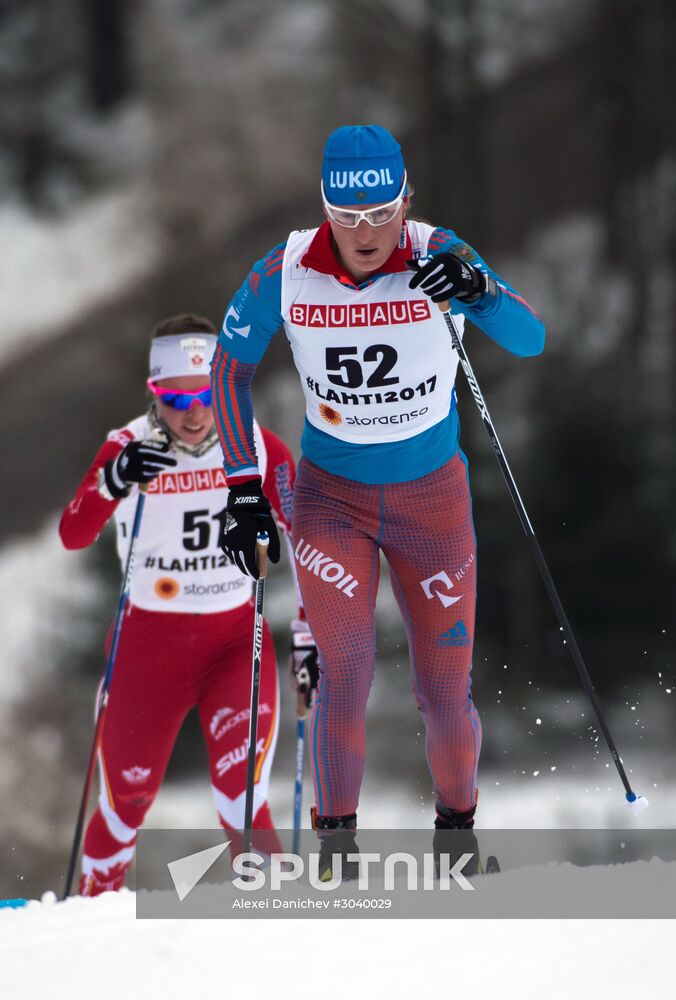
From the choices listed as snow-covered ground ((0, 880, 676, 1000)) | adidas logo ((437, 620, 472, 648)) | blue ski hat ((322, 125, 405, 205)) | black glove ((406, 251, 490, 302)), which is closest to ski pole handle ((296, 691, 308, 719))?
adidas logo ((437, 620, 472, 648))

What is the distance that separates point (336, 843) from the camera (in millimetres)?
2629

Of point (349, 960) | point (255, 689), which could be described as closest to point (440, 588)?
point (255, 689)

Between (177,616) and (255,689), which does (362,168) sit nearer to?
(255,689)

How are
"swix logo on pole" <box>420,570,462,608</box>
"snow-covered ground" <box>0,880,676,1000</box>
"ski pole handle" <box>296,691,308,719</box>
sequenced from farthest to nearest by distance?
"ski pole handle" <box>296,691,308,719</box> < "swix logo on pole" <box>420,570,462,608</box> < "snow-covered ground" <box>0,880,676,1000</box>

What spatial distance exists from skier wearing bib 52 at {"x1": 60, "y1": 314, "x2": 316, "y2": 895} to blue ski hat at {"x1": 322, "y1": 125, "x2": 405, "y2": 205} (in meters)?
1.14

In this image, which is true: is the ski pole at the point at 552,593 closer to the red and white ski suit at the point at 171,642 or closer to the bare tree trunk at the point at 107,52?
the red and white ski suit at the point at 171,642

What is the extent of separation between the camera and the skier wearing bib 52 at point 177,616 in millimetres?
3496

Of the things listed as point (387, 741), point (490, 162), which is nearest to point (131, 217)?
point (490, 162)

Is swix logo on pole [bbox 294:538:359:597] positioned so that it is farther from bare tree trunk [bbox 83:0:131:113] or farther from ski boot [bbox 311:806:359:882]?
bare tree trunk [bbox 83:0:131:113]

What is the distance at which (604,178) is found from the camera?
11469mm

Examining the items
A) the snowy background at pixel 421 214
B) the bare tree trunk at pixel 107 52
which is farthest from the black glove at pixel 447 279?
the bare tree trunk at pixel 107 52

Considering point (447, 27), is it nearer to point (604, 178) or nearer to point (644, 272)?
point (604, 178)

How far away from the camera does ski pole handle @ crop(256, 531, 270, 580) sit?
108 inches

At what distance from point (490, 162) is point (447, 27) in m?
1.35
